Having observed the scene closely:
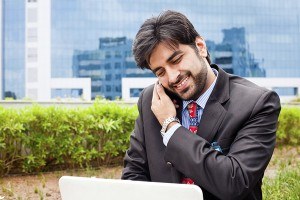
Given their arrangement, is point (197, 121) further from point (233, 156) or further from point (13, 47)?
point (13, 47)

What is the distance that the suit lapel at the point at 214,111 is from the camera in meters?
1.63

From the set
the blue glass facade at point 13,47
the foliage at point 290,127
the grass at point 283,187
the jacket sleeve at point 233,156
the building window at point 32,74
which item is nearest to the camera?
the jacket sleeve at point 233,156

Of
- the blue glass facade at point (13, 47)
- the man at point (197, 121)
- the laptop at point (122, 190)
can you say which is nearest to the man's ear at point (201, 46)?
the man at point (197, 121)

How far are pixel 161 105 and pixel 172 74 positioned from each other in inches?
5.9

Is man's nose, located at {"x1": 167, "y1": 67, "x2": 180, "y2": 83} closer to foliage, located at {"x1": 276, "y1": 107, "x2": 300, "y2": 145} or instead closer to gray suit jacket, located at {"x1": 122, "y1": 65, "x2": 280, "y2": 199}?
gray suit jacket, located at {"x1": 122, "y1": 65, "x2": 280, "y2": 199}

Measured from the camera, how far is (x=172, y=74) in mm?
1592

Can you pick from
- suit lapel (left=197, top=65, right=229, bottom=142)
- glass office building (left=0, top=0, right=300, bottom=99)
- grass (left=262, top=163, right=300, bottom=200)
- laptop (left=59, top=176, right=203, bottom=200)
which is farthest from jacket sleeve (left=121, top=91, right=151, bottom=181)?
glass office building (left=0, top=0, right=300, bottom=99)

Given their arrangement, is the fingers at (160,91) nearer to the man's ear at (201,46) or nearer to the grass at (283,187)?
the man's ear at (201,46)

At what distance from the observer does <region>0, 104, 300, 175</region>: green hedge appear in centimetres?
552

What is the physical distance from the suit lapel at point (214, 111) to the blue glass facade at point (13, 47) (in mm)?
63079

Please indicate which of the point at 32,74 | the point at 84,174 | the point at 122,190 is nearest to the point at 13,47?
the point at 32,74

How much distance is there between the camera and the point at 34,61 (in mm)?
61594

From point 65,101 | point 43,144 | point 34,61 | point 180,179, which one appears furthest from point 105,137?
point 34,61

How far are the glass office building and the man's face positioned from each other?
60.5 meters
